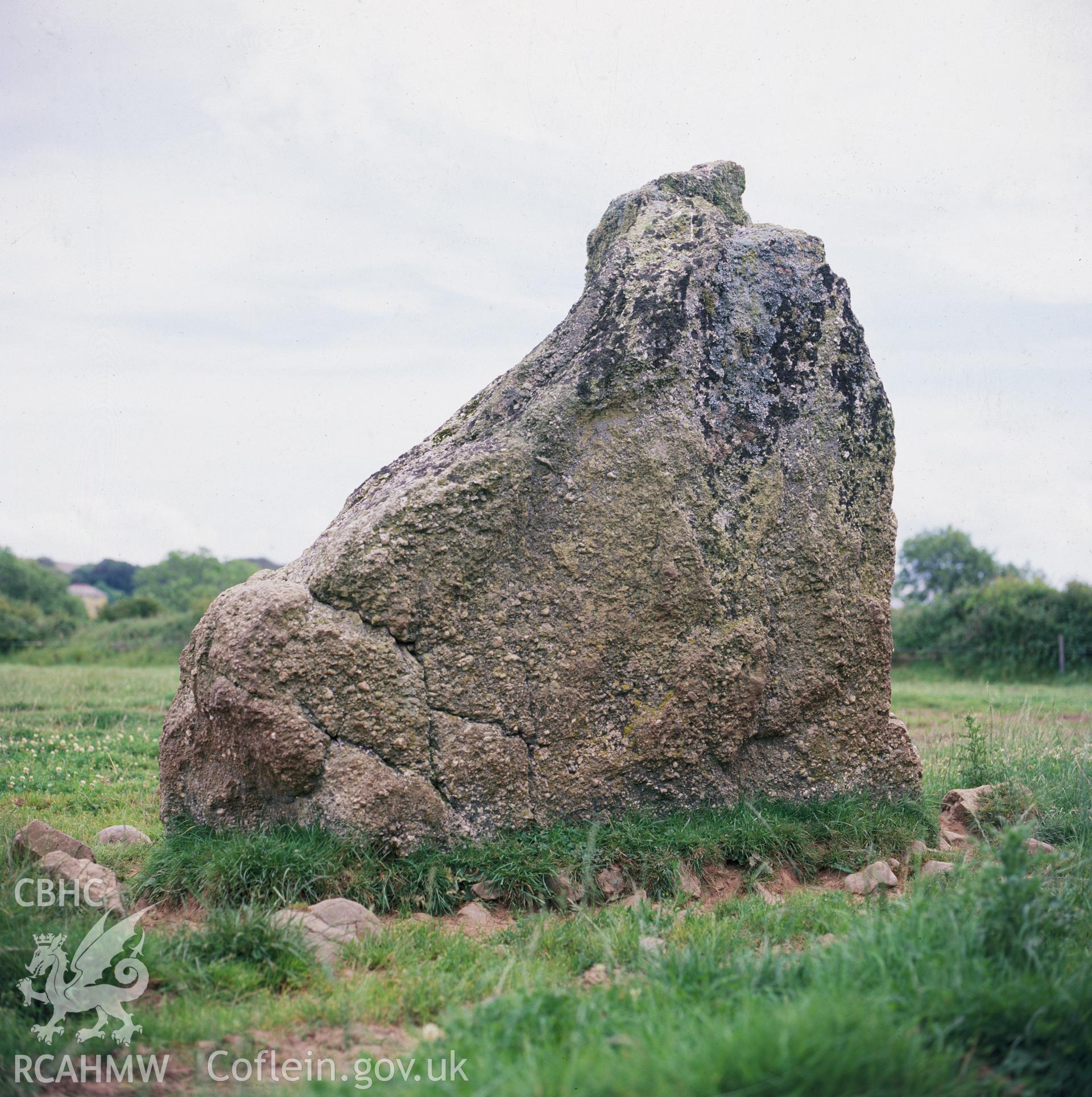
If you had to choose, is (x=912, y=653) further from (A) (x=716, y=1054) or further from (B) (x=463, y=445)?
(A) (x=716, y=1054)

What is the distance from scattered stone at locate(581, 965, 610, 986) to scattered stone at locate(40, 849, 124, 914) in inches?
78.9

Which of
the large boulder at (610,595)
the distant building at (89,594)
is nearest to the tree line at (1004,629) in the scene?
the large boulder at (610,595)

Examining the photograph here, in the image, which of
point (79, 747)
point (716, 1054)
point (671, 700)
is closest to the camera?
point (716, 1054)

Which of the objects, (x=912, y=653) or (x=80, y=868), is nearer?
(x=80, y=868)

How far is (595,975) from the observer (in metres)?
3.52

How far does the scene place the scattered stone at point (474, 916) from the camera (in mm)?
4195

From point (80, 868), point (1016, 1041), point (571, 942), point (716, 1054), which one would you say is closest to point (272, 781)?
point (80, 868)

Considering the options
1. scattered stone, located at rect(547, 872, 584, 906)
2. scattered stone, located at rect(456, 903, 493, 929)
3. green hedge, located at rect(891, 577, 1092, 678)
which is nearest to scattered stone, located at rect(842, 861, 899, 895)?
scattered stone, located at rect(547, 872, 584, 906)

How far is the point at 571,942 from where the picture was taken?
385cm

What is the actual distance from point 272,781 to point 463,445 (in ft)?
6.65

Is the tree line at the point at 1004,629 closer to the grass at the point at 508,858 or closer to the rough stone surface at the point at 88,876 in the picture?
the grass at the point at 508,858

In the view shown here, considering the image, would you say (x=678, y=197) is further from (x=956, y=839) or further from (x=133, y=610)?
(x=133, y=610)

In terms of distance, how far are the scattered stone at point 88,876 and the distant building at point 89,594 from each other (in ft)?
211

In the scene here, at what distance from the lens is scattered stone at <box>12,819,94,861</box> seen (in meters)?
4.41
